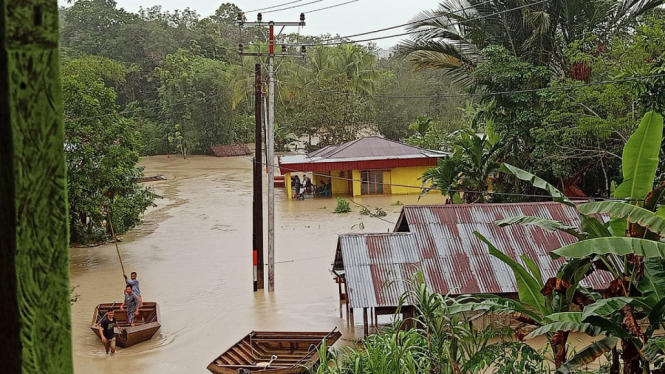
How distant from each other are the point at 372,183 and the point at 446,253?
18.6 meters

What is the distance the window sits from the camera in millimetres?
31016

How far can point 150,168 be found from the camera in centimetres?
4397

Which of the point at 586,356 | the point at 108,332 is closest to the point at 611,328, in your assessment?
the point at 586,356

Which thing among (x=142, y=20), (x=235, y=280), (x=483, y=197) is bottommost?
(x=235, y=280)

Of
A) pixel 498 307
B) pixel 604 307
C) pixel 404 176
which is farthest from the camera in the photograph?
pixel 404 176

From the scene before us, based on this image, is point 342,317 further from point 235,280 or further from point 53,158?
point 53,158

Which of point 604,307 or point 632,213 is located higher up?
point 632,213

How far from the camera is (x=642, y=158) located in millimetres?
6914

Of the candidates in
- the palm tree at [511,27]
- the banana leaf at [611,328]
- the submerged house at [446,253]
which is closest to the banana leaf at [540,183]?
the banana leaf at [611,328]

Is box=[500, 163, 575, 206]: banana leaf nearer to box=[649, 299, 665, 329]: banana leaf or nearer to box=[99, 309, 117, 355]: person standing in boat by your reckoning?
box=[649, 299, 665, 329]: banana leaf

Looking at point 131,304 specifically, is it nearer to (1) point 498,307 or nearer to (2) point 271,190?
(2) point 271,190

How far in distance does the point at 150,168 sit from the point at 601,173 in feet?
102

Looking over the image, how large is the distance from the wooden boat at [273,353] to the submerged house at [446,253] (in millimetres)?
1010

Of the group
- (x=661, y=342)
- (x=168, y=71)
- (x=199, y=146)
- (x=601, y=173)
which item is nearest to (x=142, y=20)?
(x=168, y=71)
